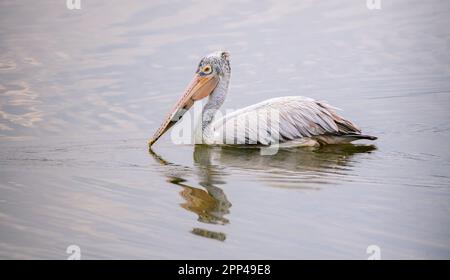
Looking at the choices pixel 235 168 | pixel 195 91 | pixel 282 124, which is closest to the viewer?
pixel 235 168

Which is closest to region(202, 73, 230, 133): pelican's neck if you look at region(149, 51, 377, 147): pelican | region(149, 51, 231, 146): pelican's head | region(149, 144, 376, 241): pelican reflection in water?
region(149, 51, 231, 146): pelican's head

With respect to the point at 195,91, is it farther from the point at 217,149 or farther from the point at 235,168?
the point at 235,168

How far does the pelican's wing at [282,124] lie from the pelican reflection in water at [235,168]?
0.14 meters

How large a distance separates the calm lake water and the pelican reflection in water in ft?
0.08

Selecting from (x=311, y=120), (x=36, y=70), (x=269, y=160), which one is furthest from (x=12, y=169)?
(x=36, y=70)

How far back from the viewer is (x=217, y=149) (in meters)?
8.17

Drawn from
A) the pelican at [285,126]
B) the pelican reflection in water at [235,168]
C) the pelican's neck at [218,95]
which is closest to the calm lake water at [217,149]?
the pelican reflection in water at [235,168]

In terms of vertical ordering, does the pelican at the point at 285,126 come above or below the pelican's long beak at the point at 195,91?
below

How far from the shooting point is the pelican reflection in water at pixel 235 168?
6.49 m

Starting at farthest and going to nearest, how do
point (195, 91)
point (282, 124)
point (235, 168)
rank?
point (195, 91) < point (282, 124) < point (235, 168)

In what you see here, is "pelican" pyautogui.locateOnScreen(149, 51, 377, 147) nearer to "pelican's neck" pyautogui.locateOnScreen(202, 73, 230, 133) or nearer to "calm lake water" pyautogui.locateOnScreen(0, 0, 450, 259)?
"calm lake water" pyautogui.locateOnScreen(0, 0, 450, 259)

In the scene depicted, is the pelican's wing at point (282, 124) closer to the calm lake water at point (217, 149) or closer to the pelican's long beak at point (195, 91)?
the calm lake water at point (217, 149)

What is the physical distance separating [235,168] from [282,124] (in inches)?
34.1

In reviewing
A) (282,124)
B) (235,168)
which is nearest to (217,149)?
(282,124)
